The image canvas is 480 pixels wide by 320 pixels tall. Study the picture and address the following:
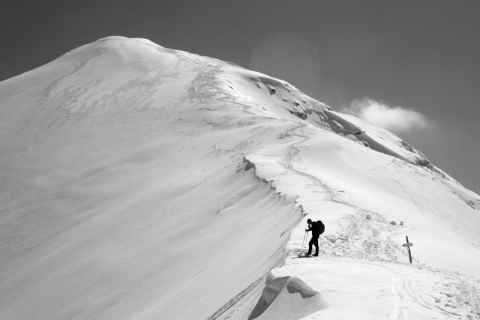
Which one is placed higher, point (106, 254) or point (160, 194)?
point (160, 194)

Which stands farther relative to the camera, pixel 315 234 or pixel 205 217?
pixel 205 217

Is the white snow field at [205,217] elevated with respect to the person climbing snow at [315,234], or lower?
lower

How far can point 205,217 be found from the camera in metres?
23.0

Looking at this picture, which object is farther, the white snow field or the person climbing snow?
the person climbing snow

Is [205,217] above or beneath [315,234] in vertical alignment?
beneath

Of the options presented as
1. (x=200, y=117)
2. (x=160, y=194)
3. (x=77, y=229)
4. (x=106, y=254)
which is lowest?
(x=77, y=229)

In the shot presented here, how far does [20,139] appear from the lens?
167 feet

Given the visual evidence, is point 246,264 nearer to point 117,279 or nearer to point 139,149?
point 117,279

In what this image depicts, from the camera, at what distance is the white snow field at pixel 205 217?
31.2 feet

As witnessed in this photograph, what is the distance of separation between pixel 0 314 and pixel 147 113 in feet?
113

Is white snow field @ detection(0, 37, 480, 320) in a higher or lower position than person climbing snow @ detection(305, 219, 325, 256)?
lower

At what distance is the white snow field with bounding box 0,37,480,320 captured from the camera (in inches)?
375

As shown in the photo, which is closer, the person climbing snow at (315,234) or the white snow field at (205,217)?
the white snow field at (205,217)

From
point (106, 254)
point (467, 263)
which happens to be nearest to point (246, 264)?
point (467, 263)
